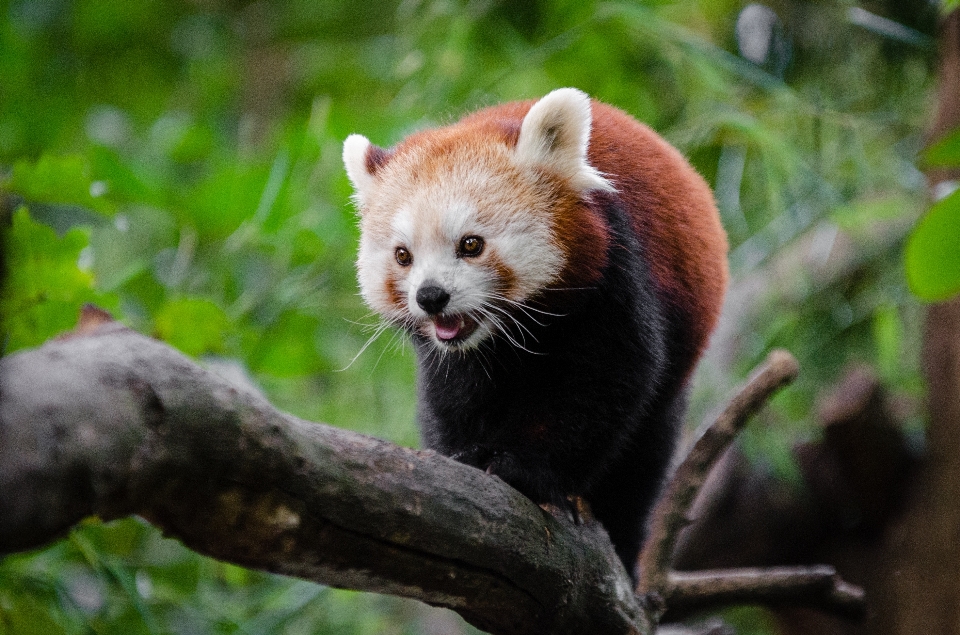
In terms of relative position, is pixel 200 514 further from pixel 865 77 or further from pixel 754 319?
pixel 865 77

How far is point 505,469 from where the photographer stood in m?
1.59

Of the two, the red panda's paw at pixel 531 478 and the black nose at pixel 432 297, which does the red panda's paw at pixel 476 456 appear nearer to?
the red panda's paw at pixel 531 478

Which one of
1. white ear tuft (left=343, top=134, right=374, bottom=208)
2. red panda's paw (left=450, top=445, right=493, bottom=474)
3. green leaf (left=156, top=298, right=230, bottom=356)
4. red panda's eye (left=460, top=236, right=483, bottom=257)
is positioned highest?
white ear tuft (left=343, top=134, right=374, bottom=208)

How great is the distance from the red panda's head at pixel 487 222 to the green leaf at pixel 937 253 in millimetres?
955

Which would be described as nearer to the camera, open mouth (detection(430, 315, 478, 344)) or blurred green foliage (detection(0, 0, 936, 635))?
open mouth (detection(430, 315, 478, 344))

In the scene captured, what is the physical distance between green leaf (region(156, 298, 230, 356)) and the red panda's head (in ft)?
2.66

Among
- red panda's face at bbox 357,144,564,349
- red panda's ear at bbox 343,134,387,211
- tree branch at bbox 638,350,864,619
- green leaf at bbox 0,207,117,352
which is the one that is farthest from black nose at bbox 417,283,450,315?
tree branch at bbox 638,350,864,619

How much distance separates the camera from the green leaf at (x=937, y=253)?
0.72 meters

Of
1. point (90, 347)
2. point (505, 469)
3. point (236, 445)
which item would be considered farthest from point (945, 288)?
point (505, 469)

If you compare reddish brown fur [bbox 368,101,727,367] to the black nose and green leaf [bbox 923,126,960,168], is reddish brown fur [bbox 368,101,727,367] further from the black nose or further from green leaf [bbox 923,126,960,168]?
green leaf [bbox 923,126,960,168]

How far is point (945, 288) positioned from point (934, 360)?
271 centimetres

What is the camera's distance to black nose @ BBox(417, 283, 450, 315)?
1.63 m

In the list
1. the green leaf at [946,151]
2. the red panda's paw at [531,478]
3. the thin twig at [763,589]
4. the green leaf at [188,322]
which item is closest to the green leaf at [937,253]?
the green leaf at [946,151]

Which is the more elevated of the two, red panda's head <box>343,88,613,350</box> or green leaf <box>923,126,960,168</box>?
green leaf <box>923,126,960,168</box>
